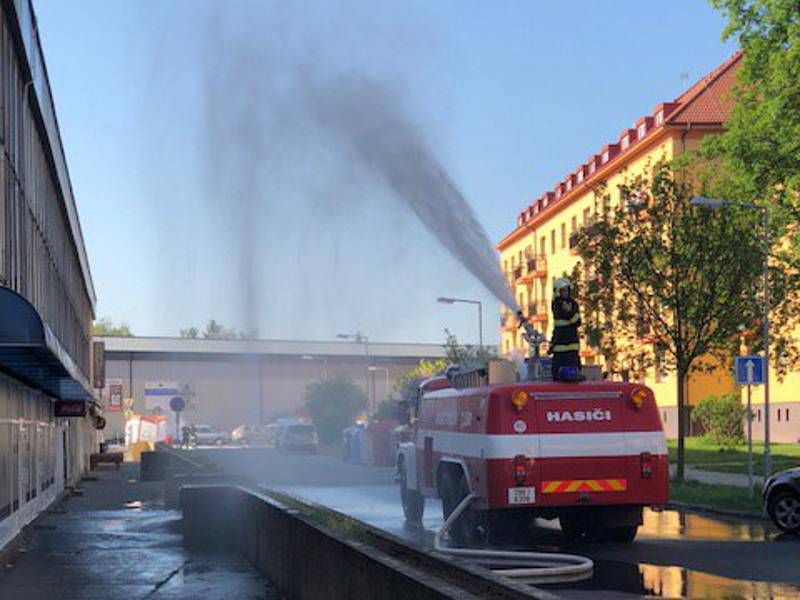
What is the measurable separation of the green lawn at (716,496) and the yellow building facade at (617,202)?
590 inches

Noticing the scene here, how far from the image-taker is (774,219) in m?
35.3

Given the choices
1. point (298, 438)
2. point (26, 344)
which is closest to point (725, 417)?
point (298, 438)

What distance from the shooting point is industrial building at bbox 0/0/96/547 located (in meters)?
18.7

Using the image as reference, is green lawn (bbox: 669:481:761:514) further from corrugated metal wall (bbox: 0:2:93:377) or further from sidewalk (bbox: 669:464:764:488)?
corrugated metal wall (bbox: 0:2:93:377)

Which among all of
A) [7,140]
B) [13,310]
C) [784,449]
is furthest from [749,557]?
[784,449]

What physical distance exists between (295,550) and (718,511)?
1332cm

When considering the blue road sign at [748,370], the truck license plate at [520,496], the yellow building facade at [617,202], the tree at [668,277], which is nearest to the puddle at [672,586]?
the truck license plate at [520,496]

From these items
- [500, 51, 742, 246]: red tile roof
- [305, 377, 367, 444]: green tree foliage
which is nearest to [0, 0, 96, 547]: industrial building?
[500, 51, 742, 246]: red tile roof

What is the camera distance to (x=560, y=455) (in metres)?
17.4

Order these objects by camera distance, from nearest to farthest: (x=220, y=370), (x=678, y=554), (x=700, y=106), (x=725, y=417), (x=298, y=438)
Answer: (x=678, y=554)
(x=725, y=417)
(x=700, y=106)
(x=298, y=438)
(x=220, y=370)

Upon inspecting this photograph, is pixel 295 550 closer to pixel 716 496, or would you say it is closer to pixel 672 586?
pixel 672 586

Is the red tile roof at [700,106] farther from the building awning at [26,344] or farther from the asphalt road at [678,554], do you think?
the building awning at [26,344]

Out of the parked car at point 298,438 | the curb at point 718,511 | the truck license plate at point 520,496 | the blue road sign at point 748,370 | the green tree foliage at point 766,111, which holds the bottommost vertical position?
the parked car at point 298,438

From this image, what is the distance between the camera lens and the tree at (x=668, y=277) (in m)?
31.0
